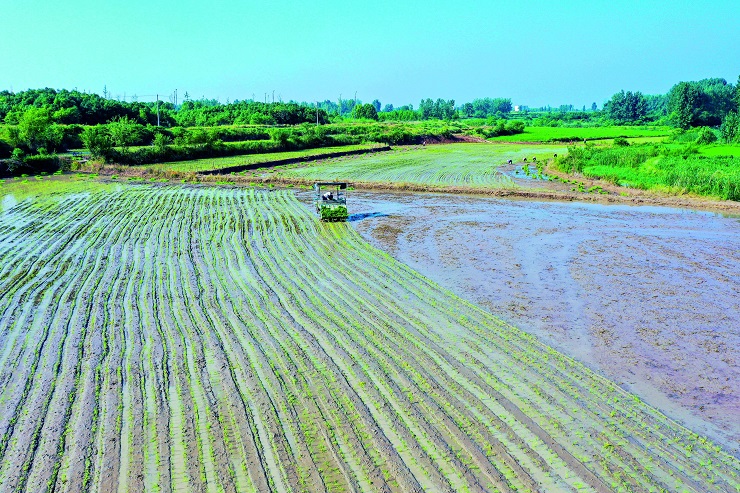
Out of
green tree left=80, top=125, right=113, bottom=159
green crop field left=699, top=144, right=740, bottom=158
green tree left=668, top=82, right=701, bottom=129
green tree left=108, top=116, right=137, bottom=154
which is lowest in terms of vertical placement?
green crop field left=699, top=144, right=740, bottom=158

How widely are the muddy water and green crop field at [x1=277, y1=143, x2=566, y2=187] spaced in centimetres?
857

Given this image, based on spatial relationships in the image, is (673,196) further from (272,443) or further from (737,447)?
(272,443)

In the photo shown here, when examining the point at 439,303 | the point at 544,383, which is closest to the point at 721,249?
the point at 439,303

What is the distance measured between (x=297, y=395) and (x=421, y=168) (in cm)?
3077

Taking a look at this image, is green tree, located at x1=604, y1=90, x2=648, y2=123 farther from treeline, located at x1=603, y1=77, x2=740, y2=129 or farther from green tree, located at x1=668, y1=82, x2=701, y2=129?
green tree, located at x1=668, y1=82, x2=701, y2=129

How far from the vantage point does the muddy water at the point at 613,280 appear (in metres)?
8.02

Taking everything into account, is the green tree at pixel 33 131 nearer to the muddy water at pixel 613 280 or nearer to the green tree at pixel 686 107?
the muddy water at pixel 613 280

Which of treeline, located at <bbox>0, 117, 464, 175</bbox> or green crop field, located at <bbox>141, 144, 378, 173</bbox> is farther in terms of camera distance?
green crop field, located at <bbox>141, 144, 378, 173</bbox>

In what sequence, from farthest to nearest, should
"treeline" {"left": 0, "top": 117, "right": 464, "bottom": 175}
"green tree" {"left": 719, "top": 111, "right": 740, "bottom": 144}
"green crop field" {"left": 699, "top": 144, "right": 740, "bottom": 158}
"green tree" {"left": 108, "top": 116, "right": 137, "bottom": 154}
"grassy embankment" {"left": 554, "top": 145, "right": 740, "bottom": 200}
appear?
"green tree" {"left": 719, "top": 111, "right": 740, "bottom": 144}, "green tree" {"left": 108, "top": 116, "right": 137, "bottom": 154}, "green crop field" {"left": 699, "top": 144, "right": 740, "bottom": 158}, "treeline" {"left": 0, "top": 117, "right": 464, "bottom": 175}, "grassy embankment" {"left": 554, "top": 145, "right": 740, "bottom": 200}

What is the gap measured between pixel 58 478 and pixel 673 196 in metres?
23.9

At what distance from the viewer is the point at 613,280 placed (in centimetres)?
1252

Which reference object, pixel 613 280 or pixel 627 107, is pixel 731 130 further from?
pixel 627 107

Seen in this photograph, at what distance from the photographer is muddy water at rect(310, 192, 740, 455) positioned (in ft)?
26.3

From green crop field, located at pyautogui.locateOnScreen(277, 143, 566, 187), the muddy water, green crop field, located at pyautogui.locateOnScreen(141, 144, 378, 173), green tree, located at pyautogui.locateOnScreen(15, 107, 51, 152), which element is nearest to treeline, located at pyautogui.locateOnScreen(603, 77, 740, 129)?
green crop field, located at pyautogui.locateOnScreen(277, 143, 566, 187)
